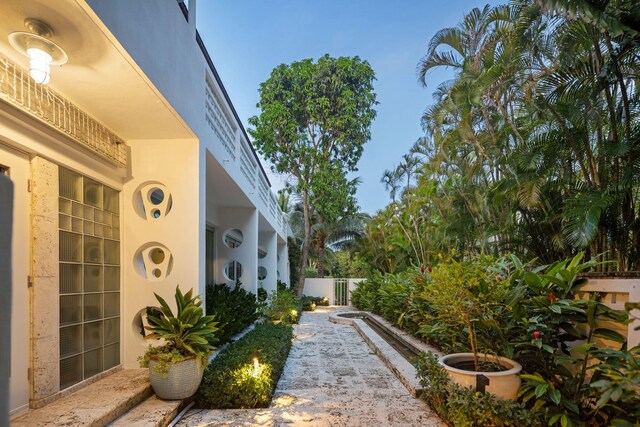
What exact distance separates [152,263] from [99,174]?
1.41m

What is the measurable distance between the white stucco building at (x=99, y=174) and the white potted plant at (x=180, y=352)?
0.68 meters

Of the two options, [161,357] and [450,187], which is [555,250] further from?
[161,357]

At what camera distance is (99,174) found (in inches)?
196

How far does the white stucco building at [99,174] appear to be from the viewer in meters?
3.42

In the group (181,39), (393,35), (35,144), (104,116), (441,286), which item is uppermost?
(393,35)

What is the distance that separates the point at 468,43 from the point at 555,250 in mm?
4975

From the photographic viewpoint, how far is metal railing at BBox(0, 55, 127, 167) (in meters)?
3.45

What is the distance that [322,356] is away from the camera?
7.66m

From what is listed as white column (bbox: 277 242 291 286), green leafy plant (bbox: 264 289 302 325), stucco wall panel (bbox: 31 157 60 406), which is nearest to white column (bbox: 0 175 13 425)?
stucco wall panel (bbox: 31 157 60 406)

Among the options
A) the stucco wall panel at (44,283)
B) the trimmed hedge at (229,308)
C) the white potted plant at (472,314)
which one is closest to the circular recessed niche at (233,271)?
the trimmed hedge at (229,308)

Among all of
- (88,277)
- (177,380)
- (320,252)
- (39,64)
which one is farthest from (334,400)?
(320,252)

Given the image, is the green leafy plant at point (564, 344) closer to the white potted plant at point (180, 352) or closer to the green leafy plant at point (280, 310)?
the white potted plant at point (180, 352)

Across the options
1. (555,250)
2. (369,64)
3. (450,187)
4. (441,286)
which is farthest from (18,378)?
(369,64)

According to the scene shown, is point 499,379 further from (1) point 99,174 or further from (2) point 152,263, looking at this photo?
(1) point 99,174
